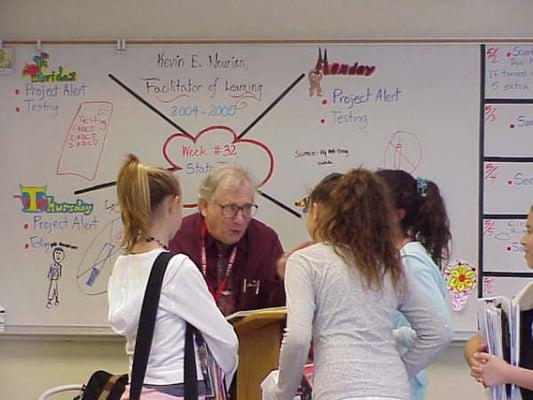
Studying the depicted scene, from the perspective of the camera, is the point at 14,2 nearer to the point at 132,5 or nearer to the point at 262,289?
the point at 132,5

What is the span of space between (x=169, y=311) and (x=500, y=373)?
86 cm

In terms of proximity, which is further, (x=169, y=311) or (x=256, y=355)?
(x=256, y=355)

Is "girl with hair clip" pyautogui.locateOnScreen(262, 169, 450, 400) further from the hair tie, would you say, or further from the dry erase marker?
the dry erase marker

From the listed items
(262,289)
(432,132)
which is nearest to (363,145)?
(432,132)

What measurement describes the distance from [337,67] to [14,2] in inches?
60.3

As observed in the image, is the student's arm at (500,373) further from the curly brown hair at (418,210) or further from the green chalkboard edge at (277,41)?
the green chalkboard edge at (277,41)

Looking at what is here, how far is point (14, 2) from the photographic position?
10.9ft

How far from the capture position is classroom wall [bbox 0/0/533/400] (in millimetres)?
3225

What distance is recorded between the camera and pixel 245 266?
2.60m

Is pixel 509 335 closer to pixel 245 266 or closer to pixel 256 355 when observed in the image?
pixel 256 355

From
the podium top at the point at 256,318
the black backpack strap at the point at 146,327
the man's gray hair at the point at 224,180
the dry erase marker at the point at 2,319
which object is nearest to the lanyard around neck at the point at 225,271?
the man's gray hair at the point at 224,180

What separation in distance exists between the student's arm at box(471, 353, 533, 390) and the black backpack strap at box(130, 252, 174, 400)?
2.82 ft

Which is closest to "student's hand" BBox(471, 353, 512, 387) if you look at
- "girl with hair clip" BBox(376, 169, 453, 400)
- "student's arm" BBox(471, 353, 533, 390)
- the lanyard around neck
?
"student's arm" BBox(471, 353, 533, 390)

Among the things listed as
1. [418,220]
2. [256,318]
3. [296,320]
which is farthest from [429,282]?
[256,318]
